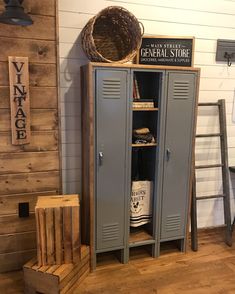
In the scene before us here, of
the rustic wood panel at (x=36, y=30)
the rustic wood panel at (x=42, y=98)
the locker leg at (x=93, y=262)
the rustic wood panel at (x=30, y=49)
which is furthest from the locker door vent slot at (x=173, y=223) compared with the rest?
the rustic wood panel at (x=36, y=30)

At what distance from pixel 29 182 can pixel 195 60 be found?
72.4 inches

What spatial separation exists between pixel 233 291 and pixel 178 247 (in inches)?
25.6

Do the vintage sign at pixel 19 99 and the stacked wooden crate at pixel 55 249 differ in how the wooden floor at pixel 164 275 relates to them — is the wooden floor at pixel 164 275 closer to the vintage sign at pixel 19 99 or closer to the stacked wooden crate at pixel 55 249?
the stacked wooden crate at pixel 55 249

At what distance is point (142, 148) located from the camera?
2668 millimetres

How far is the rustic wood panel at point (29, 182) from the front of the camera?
Result: 7.44ft

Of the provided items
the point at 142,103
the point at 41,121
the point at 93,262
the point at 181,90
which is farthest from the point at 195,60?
the point at 93,262

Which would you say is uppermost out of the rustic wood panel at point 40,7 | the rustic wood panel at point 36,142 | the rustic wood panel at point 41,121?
the rustic wood panel at point 40,7

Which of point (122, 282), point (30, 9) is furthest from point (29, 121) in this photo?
point (122, 282)

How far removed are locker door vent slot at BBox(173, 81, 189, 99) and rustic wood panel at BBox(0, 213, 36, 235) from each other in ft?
4.96

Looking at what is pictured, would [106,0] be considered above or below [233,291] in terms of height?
above

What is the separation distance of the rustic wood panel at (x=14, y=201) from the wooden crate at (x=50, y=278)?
43cm

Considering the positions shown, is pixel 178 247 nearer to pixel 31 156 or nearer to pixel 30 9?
pixel 31 156

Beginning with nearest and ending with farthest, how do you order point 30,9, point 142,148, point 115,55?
point 30,9 → point 115,55 → point 142,148

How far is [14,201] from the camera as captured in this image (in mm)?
2307
